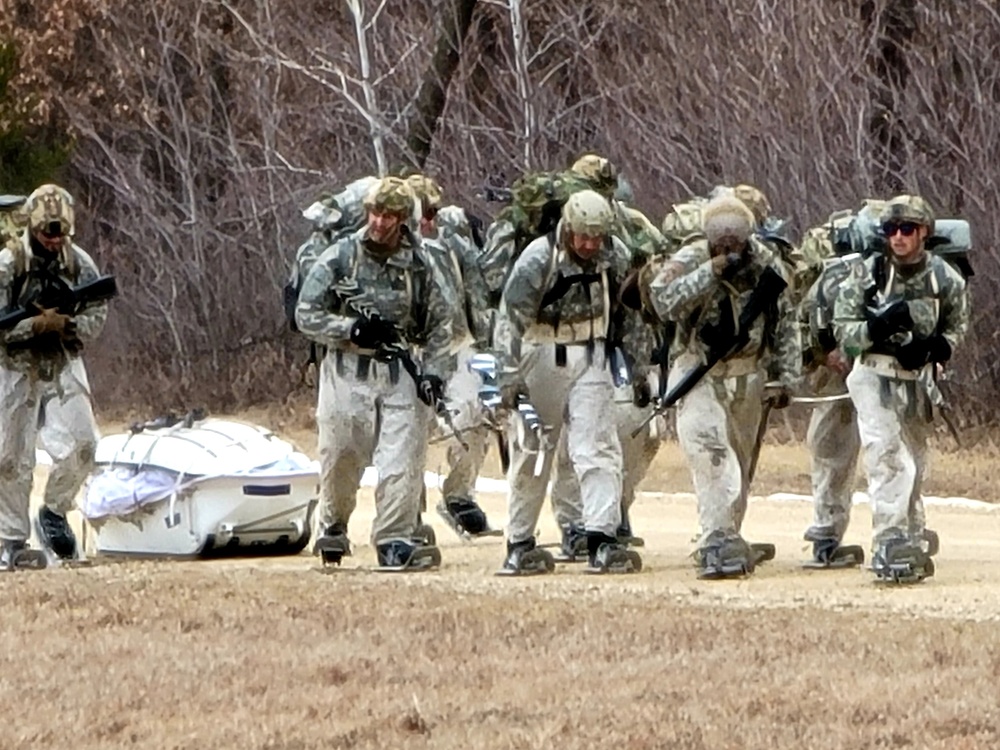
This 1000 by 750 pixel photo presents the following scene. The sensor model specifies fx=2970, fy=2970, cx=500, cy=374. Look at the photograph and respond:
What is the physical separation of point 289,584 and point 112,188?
2707cm

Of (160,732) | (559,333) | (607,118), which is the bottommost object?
A: (160,732)

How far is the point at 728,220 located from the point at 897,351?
0.99 metres

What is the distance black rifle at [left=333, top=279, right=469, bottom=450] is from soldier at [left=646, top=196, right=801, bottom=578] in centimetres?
125

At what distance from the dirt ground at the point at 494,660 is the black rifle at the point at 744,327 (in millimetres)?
964

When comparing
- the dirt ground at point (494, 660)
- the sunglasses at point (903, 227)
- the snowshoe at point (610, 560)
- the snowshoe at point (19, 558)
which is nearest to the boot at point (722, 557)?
the dirt ground at point (494, 660)

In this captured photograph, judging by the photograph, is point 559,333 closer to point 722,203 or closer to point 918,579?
point 722,203

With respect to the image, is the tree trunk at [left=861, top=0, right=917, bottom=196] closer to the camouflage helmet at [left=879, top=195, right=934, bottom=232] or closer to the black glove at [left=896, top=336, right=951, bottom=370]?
the black glove at [left=896, top=336, right=951, bottom=370]

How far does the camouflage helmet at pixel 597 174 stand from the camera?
15070 millimetres

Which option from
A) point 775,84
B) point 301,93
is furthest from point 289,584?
point 301,93

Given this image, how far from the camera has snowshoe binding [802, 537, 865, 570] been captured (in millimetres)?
15031

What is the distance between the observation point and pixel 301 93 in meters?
37.0

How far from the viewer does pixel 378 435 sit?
1476 cm

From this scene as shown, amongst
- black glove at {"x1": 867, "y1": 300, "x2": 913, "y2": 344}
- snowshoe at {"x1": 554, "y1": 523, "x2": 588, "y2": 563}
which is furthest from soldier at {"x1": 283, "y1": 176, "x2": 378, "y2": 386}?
black glove at {"x1": 867, "y1": 300, "x2": 913, "y2": 344}

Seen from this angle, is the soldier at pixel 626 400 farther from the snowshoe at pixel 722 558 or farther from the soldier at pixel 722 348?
the snowshoe at pixel 722 558
